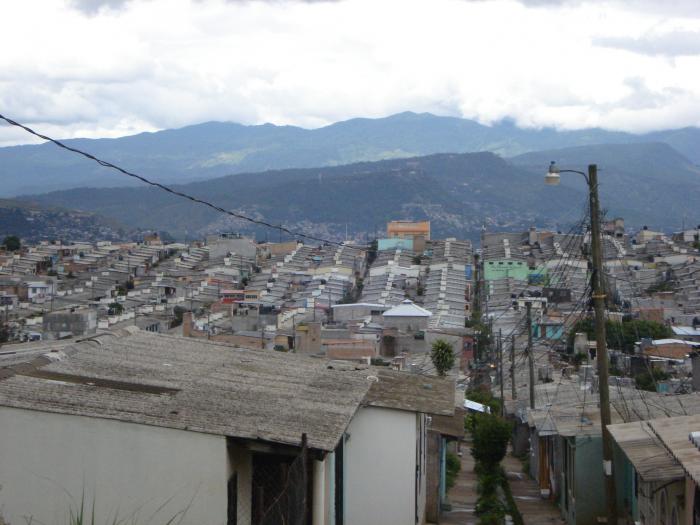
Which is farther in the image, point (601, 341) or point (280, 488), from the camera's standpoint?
point (601, 341)

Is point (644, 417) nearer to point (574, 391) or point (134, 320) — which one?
point (574, 391)

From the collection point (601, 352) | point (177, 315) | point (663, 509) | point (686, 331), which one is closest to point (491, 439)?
point (601, 352)

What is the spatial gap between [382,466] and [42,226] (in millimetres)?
184299

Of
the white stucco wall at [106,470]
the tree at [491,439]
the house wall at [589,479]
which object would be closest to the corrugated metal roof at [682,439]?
the white stucco wall at [106,470]

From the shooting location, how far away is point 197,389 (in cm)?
982

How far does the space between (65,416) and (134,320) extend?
5205 centimetres

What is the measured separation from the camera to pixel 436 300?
7162cm

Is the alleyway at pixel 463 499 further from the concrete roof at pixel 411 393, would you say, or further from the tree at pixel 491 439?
the concrete roof at pixel 411 393

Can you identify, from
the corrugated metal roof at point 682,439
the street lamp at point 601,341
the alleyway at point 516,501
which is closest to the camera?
the corrugated metal roof at point 682,439

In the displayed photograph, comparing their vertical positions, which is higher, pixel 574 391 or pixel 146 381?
pixel 146 381

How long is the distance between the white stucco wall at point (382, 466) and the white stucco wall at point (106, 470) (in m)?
3.80

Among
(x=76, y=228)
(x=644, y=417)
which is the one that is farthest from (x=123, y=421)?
(x=76, y=228)

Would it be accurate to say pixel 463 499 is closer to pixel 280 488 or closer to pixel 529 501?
pixel 529 501

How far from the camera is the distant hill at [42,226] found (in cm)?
18225
